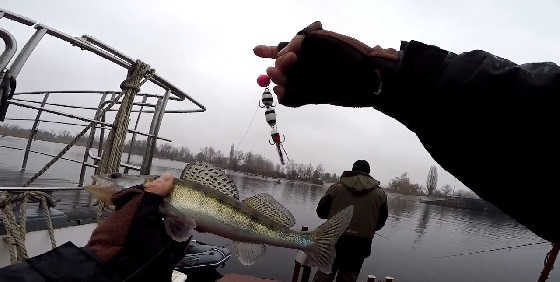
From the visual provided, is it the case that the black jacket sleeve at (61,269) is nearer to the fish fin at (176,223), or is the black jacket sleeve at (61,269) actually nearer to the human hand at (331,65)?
the fish fin at (176,223)

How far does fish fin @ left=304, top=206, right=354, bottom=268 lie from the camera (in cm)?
295

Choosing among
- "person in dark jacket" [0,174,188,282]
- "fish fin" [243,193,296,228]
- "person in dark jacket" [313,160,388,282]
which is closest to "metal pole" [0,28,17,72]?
"person in dark jacket" [0,174,188,282]

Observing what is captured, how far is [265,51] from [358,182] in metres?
6.74

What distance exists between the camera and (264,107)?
495 centimetres

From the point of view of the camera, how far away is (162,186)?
2436 millimetres

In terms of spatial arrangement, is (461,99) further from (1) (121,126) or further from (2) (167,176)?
(1) (121,126)

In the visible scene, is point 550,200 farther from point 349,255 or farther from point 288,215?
point 349,255

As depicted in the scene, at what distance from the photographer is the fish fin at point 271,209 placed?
3.06 meters

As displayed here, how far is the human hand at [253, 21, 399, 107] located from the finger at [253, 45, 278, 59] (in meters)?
0.10

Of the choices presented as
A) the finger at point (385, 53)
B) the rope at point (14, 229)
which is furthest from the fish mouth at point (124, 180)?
the finger at point (385, 53)

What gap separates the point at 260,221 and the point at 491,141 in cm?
198

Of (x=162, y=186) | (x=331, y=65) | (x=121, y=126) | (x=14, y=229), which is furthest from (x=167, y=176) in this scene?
(x=121, y=126)

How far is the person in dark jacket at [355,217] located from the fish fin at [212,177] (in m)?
5.33

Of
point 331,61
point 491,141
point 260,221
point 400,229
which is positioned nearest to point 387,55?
point 331,61
